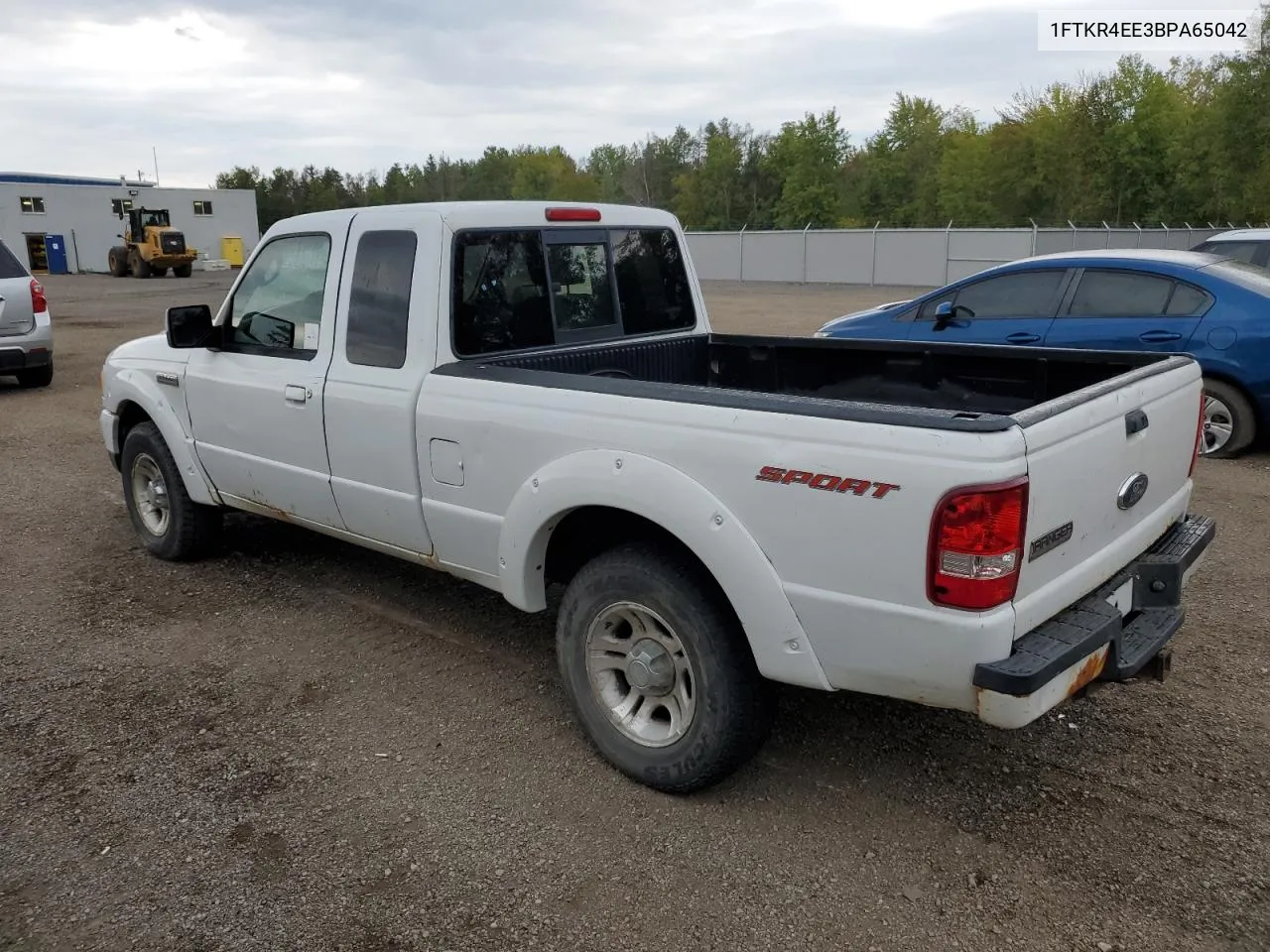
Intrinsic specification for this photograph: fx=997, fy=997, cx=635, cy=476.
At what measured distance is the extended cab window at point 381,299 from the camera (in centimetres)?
399

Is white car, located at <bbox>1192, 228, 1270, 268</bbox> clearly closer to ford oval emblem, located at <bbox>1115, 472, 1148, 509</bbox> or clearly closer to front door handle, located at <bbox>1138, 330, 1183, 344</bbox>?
front door handle, located at <bbox>1138, 330, 1183, 344</bbox>

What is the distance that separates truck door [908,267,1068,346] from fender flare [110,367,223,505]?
5.46 metres

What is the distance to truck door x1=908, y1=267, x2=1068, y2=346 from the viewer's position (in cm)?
791

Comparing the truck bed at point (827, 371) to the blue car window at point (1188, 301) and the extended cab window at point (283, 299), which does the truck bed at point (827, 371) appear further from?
the blue car window at point (1188, 301)

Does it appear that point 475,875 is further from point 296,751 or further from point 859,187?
point 859,187

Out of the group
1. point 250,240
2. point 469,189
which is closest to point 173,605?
point 250,240

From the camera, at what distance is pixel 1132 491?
3.10 m

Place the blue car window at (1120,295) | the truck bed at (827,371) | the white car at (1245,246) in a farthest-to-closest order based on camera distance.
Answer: the white car at (1245,246)
the blue car window at (1120,295)
the truck bed at (827,371)

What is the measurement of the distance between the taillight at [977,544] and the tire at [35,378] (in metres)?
12.7

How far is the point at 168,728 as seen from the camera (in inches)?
153

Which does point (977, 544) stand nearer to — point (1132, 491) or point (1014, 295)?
point (1132, 491)

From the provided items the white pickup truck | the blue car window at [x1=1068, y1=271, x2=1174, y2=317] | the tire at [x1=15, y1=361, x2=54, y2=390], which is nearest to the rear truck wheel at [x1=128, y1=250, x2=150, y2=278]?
the tire at [x1=15, y1=361, x2=54, y2=390]

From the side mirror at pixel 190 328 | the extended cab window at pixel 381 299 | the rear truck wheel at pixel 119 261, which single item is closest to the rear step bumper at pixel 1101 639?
the extended cab window at pixel 381 299

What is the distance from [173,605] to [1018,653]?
4194 millimetres
